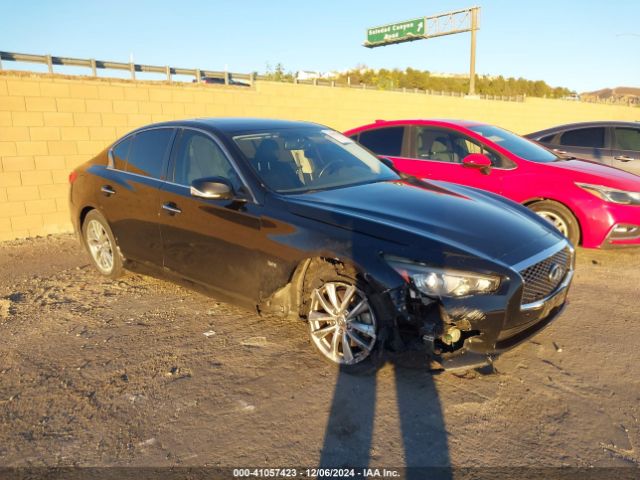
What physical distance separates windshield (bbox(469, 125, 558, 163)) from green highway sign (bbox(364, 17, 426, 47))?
31.1m

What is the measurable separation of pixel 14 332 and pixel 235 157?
2355 mm

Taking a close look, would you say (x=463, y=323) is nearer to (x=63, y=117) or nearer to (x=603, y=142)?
(x=603, y=142)

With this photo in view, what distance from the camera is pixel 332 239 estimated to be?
3299 mm

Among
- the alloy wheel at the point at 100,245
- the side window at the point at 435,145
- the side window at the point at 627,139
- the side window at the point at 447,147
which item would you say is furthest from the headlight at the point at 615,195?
the alloy wheel at the point at 100,245

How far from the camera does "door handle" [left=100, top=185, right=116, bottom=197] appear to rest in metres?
4.97

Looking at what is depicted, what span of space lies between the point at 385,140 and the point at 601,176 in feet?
9.02

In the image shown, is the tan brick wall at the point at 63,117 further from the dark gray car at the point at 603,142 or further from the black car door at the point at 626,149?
the black car door at the point at 626,149

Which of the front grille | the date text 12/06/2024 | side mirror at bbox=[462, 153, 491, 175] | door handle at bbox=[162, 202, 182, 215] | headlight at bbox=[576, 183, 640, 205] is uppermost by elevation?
side mirror at bbox=[462, 153, 491, 175]

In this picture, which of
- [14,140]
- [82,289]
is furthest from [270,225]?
[14,140]

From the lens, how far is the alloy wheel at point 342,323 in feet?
10.7

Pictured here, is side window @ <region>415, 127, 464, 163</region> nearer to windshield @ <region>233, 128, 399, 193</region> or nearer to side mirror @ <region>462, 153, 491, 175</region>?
side mirror @ <region>462, 153, 491, 175</region>

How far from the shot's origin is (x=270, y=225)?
362 cm

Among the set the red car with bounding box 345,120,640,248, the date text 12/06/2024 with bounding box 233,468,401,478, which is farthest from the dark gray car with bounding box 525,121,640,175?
the date text 12/06/2024 with bounding box 233,468,401,478

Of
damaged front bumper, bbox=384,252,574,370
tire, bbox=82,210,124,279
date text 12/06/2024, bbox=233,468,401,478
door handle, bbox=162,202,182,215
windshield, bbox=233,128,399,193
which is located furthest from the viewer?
tire, bbox=82,210,124,279
